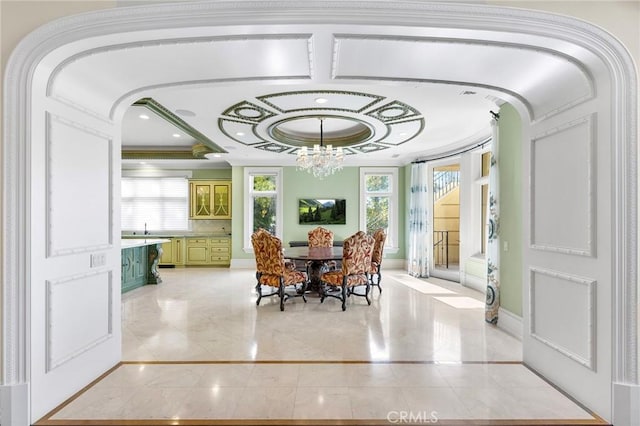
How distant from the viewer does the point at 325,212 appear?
325 inches

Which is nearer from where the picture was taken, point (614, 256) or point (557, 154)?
point (614, 256)

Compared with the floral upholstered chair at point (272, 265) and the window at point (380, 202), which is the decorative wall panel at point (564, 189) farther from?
the window at point (380, 202)

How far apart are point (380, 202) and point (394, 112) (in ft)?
13.1

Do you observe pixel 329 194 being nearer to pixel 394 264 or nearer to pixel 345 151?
pixel 345 151

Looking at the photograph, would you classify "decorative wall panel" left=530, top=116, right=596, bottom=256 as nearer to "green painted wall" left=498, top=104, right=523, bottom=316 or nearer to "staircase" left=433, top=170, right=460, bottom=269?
"green painted wall" left=498, top=104, right=523, bottom=316

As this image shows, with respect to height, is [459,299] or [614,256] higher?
[614,256]

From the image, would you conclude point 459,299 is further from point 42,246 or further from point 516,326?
point 42,246

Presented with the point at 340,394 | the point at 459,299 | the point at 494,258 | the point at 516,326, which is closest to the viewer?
the point at 340,394

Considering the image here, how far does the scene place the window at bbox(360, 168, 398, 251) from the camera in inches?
326

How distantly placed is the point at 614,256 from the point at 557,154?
2.83 feet

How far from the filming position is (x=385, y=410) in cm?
218

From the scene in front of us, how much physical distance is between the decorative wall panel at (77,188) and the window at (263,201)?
5.61 metres

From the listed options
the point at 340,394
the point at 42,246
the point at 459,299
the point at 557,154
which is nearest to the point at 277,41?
the point at 42,246

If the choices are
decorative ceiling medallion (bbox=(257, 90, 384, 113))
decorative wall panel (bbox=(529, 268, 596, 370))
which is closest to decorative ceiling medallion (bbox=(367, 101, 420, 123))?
decorative ceiling medallion (bbox=(257, 90, 384, 113))
